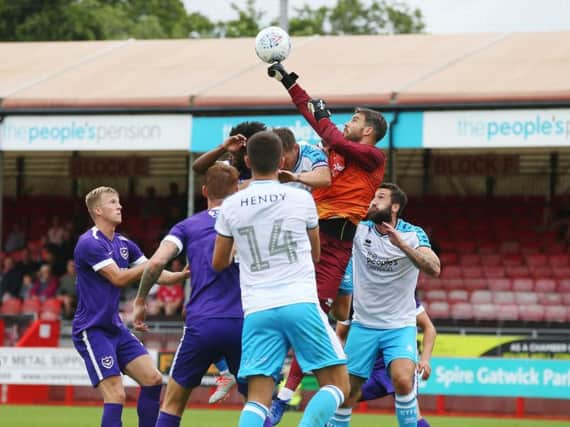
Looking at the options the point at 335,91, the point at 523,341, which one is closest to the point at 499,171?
the point at 335,91

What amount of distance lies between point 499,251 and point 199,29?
34.5 meters

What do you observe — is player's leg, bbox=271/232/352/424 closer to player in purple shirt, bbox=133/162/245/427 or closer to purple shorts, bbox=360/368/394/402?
purple shorts, bbox=360/368/394/402

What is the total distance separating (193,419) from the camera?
16203 mm

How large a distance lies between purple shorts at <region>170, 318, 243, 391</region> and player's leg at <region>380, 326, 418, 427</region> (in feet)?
4.92

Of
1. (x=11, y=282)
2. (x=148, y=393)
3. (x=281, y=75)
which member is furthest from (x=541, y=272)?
(x=281, y=75)

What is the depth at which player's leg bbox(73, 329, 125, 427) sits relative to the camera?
33.4ft

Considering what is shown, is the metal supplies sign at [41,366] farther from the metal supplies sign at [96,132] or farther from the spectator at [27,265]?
the spectator at [27,265]

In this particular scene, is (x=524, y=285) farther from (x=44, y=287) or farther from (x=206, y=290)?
(x=206, y=290)

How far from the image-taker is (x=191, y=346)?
909 centimetres

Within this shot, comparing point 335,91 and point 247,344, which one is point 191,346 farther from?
point 335,91

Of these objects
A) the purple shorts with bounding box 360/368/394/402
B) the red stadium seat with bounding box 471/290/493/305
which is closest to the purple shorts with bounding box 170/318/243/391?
the purple shorts with bounding box 360/368/394/402

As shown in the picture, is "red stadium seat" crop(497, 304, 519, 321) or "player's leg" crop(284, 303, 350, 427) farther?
"red stadium seat" crop(497, 304, 519, 321)

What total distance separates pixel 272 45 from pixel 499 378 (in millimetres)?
8852

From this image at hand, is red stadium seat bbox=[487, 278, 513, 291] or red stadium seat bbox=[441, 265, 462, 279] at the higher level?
red stadium seat bbox=[441, 265, 462, 279]
